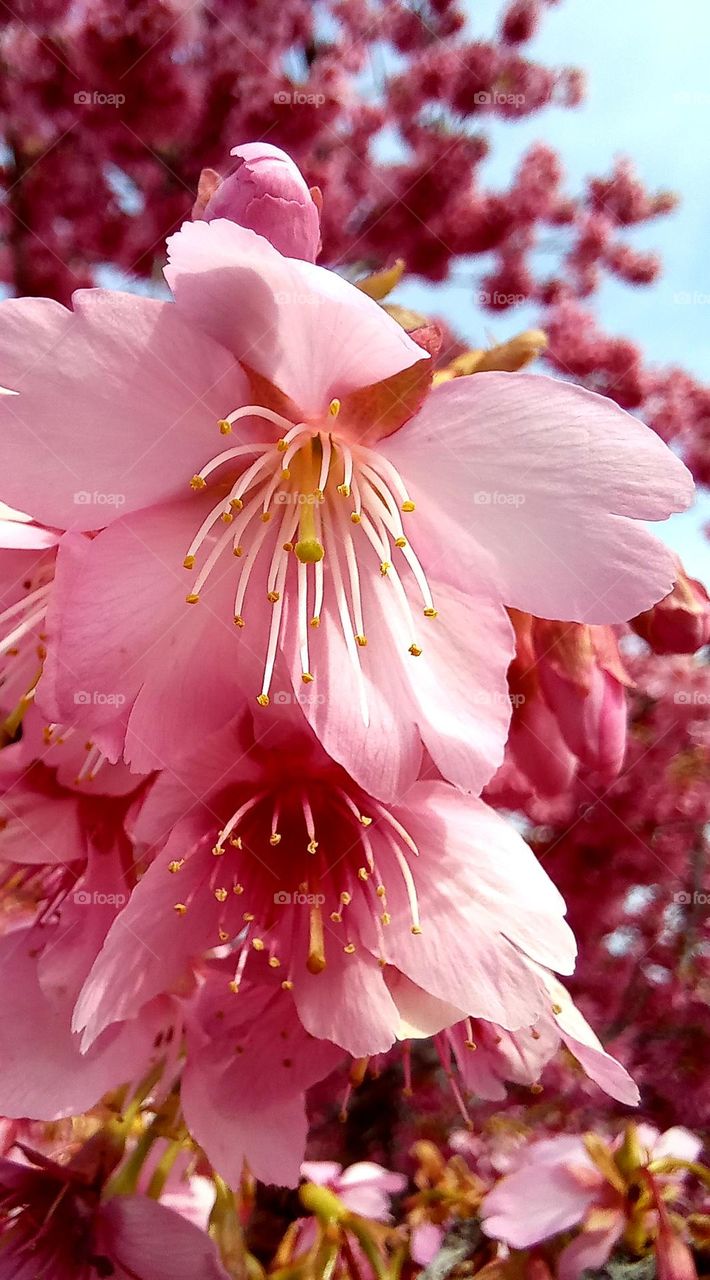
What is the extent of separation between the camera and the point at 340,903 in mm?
626

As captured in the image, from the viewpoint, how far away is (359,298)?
0.50 m

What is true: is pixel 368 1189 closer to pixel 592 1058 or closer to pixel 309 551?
pixel 592 1058

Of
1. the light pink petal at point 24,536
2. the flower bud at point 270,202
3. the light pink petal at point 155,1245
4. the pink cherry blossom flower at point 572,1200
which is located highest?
the flower bud at point 270,202

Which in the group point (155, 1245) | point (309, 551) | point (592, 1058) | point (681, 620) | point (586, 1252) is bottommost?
point (586, 1252)

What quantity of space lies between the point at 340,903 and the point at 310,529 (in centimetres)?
26

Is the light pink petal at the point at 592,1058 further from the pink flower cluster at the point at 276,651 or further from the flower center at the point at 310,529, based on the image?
the flower center at the point at 310,529

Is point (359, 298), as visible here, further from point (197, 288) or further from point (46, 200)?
point (46, 200)

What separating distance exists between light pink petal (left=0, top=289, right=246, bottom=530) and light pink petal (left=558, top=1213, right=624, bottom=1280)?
3.04ft

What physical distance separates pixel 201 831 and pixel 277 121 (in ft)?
12.3

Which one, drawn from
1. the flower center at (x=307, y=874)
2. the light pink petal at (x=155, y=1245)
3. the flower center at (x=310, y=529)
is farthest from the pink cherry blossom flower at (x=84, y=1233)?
the flower center at (x=310, y=529)

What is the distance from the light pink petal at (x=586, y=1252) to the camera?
0.95 m

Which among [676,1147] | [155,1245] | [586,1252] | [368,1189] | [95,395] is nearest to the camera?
[95,395]

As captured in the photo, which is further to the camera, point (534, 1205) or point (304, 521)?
point (534, 1205)

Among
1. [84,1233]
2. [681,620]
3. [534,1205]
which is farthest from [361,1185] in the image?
[681,620]
